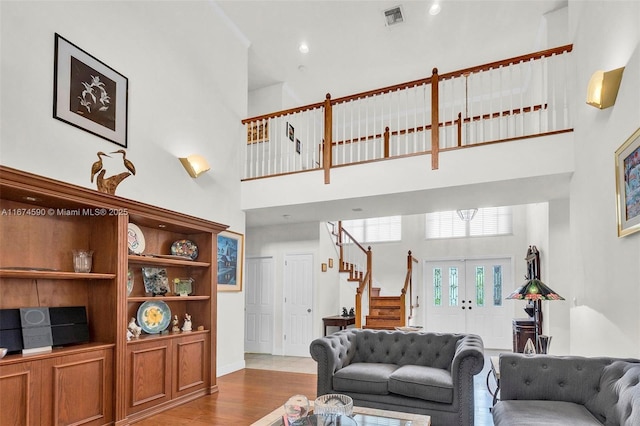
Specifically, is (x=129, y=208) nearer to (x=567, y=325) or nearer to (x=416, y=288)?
(x=567, y=325)

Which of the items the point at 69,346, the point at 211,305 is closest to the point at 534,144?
the point at 211,305

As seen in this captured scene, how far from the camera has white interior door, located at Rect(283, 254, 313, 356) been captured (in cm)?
806

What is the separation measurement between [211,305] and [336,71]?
5459 mm

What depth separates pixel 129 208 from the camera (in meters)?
3.92

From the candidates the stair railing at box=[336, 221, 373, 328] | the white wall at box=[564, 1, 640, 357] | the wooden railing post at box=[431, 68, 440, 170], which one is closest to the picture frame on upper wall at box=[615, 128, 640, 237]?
the white wall at box=[564, 1, 640, 357]

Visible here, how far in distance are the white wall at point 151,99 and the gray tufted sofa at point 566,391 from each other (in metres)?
4.14

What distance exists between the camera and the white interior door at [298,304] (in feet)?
26.5

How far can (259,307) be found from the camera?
27.7 feet

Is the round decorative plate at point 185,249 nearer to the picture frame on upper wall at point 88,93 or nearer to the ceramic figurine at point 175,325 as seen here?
the ceramic figurine at point 175,325

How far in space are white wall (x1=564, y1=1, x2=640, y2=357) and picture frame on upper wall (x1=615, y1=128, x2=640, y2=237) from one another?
98mm

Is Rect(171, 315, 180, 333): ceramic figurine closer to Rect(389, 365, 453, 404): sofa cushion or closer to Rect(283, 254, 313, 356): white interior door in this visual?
Rect(389, 365, 453, 404): sofa cushion

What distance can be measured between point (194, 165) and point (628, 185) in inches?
184

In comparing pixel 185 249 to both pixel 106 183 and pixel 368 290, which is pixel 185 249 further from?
pixel 368 290

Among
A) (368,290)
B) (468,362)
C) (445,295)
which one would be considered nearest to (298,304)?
(368,290)
